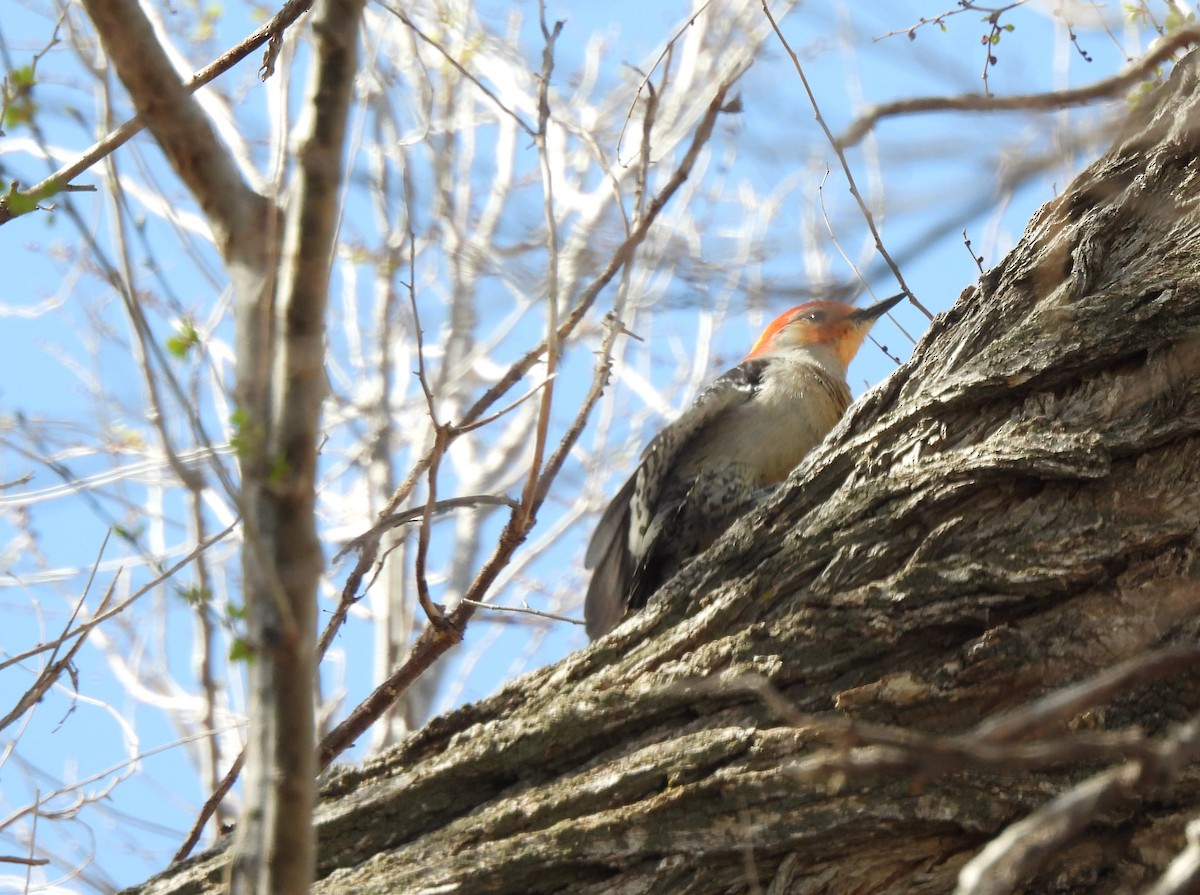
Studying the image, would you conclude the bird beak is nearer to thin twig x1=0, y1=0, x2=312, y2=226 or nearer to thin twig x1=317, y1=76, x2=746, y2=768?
thin twig x1=317, y1=76, x2=746, y2=768

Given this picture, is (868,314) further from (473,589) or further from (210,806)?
(210,806)

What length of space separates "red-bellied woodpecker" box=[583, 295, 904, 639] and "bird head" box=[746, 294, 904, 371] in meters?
0.75

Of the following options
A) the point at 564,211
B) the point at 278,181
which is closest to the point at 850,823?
the point at 278,181

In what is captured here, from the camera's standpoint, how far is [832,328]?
19.9ft

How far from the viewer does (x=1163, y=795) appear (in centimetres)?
253

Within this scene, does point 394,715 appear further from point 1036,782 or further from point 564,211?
point 1036,782

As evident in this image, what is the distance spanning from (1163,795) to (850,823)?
0.61 meters

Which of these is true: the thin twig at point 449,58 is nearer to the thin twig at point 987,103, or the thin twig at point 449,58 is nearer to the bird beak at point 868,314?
the thin twig at point 987,103

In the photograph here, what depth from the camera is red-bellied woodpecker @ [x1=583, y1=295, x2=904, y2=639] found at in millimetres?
4520

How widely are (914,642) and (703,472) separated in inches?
76.5

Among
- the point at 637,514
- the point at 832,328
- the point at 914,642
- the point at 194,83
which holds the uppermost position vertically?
the point at 832,328

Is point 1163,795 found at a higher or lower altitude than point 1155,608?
lower

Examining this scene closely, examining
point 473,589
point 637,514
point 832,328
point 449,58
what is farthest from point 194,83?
point 832,328

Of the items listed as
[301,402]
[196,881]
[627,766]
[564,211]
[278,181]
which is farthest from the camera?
[564,211]
